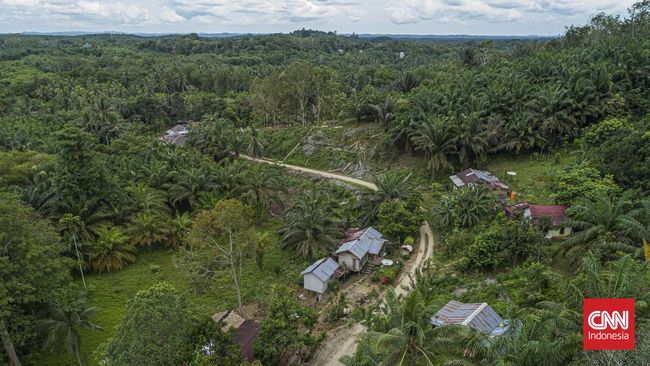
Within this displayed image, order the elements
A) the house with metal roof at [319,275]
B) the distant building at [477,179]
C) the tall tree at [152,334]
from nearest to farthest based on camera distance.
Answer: the tall tree at [152,334] → the house with metal roof at [319,275] → the distant building at [477,179]

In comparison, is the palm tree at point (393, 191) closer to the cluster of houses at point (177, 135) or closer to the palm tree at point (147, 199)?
the palm tree at point (147, 199)

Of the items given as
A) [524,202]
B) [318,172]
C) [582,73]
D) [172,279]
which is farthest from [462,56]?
[172,279]

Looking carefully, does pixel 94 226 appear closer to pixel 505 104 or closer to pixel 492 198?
pixel 492 198

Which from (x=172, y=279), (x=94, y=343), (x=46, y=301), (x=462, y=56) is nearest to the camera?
(x=46, y=301)

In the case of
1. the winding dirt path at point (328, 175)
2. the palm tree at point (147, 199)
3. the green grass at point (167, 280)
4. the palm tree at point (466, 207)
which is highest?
the palm tree at point (466, 207)

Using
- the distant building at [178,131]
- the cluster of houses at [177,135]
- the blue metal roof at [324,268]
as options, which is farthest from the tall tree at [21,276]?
the distant building at [178,131]

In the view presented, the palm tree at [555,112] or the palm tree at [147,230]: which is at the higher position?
the palm tree at [555,112]

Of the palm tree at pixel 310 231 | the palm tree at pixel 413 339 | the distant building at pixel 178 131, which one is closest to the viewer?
the palm tree at pixel 413 339

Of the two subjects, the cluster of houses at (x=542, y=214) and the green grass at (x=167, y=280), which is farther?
the cluster of houses at (x=542, y=214)
